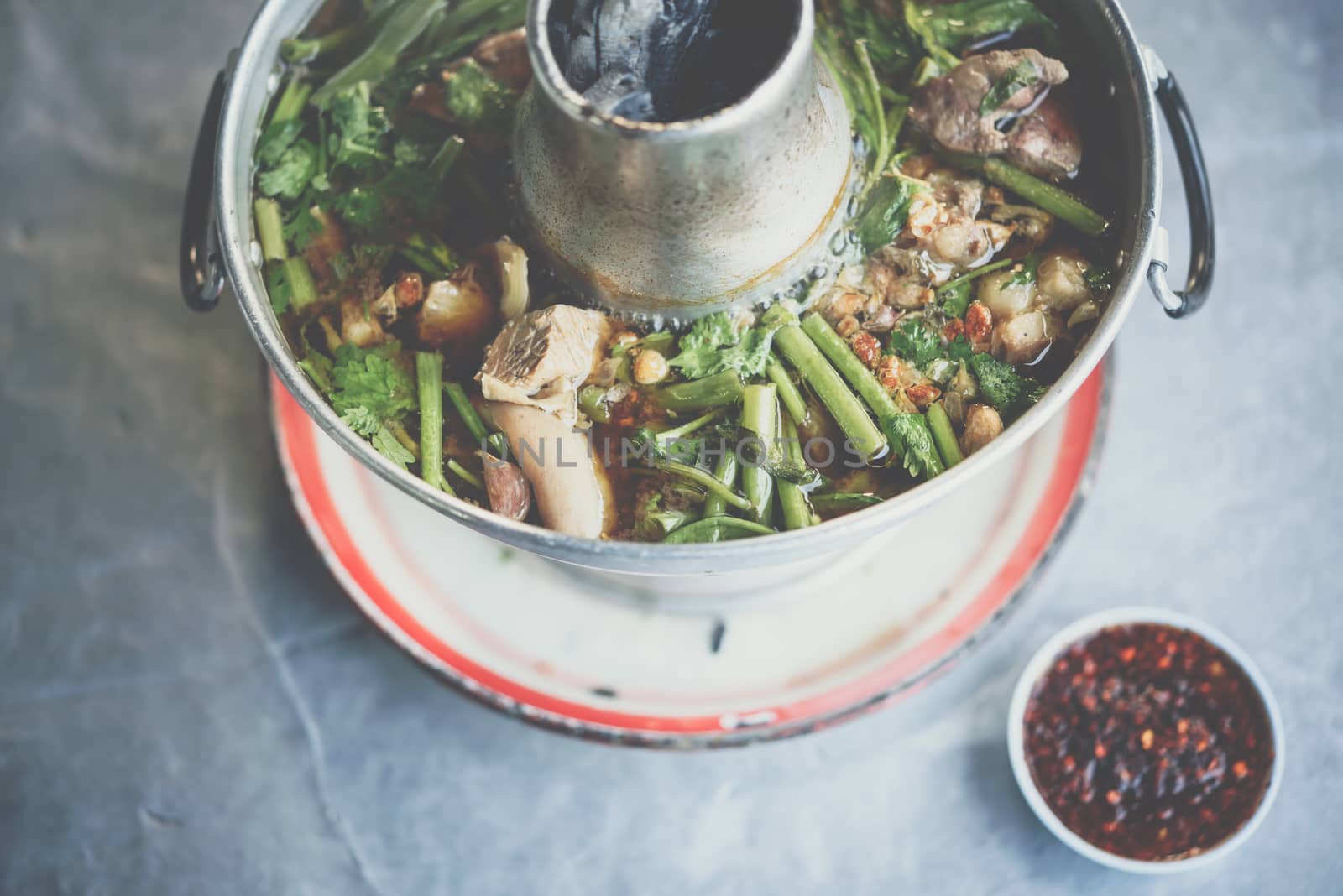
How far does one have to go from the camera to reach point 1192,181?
1.66 metres

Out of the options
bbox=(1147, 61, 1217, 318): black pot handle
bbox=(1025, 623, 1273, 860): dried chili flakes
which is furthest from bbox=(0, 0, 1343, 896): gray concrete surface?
bbox=(1147, 61, 1217, 318): black pot handle

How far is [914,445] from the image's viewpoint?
4.99 feet

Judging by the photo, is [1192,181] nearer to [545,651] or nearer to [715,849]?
[545,651]

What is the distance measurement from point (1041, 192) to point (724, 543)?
77cm

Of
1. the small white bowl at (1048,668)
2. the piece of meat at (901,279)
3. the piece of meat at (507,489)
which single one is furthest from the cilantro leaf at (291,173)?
the small white bowl at (1048,668)

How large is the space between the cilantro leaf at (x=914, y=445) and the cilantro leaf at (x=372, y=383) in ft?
2.33

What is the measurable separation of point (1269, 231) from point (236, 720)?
251 cm

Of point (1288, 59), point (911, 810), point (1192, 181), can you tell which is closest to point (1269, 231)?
point (1288, 59)

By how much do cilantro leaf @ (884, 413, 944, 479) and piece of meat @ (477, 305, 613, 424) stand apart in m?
0.45

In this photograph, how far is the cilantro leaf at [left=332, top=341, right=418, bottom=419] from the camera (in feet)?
5.16

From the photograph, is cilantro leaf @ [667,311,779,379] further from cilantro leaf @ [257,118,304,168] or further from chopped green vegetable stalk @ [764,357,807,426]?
cilantro leaf @ [257,118,304,168]

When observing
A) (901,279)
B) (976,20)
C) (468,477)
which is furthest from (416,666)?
(976,20)

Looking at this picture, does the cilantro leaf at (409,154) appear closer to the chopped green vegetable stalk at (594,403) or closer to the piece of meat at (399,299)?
the piece of meat at (399,299)

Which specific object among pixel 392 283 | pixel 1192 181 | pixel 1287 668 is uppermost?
pixel 1192 181
